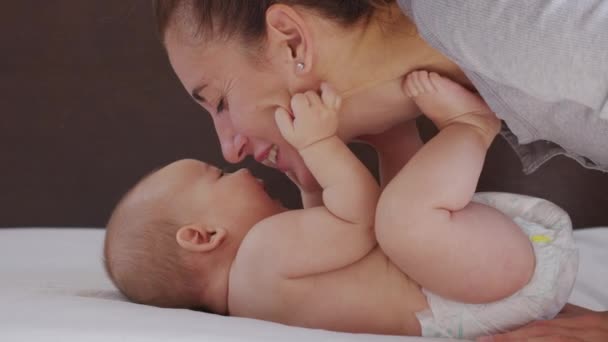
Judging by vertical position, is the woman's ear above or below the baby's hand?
above

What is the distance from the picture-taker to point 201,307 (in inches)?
54.4

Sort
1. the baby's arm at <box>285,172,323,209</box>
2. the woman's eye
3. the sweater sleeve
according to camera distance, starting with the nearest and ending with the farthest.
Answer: the sweater sleeve, the woman's eye, the baby's arm at <box>285,172,323,209</box>

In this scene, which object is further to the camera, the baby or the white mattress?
the baby

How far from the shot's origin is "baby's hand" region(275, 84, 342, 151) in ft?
4.19

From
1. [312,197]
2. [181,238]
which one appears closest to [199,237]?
[181,238]

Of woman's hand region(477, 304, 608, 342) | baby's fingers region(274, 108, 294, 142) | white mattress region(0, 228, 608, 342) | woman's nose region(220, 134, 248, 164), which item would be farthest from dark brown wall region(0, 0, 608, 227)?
woman's hand region(477, 304, 608, 342)

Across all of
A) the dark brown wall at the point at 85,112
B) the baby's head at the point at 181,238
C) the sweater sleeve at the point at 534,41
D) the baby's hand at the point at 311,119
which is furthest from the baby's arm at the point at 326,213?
the dark brown wall at the point at 85,112

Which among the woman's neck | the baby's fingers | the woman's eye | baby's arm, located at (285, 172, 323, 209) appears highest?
the woman's neck

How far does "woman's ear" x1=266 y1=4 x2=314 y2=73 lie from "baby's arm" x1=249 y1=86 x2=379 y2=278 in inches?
2.3

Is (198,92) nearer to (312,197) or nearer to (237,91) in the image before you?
(237,91)

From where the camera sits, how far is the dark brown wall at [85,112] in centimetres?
229

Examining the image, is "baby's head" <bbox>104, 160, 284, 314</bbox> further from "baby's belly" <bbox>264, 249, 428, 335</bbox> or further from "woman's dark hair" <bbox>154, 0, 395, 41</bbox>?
"woman's dark hair" <bbox>154, 0, 395, 41</bbox>

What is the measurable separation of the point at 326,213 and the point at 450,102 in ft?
0.79

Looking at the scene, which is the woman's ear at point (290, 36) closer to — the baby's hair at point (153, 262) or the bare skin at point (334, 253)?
the bare skin at point (334, 253)
